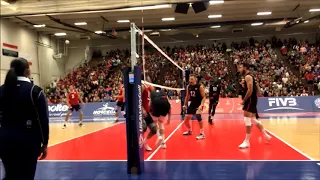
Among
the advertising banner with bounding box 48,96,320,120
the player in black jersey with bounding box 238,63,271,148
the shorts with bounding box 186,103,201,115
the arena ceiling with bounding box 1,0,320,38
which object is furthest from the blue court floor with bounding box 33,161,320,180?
the arena ceiling with bounding box 1,0,320,38

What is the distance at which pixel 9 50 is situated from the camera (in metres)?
21.6

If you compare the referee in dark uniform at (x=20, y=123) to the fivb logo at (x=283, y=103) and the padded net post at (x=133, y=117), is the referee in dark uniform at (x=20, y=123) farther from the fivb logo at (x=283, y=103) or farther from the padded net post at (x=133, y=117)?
the fivb logo at (x=283, y=103)

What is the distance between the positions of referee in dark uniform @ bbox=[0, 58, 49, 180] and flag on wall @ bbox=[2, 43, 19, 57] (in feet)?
67.8

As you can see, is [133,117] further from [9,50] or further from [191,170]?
[9,50]

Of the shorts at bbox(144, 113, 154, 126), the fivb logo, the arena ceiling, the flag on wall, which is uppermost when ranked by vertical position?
the arena ceiling

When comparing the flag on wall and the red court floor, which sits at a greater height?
the flag on wall

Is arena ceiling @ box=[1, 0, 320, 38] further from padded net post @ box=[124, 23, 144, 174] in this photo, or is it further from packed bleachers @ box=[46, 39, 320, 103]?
padded net post @ box=[124, 23, 144, 174]

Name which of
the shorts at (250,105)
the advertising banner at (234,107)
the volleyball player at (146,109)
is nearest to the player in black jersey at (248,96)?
the shorts at (250,105)

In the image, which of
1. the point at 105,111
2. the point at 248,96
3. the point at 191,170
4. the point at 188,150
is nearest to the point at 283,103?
the point at 105,111

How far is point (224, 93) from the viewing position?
2069 centimetres

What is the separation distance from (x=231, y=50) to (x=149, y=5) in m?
11.7

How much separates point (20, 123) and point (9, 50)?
70.2ft

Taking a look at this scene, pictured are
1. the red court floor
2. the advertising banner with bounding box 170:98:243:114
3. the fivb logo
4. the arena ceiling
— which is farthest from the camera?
the advertising banner with bounding box 170:98:243:114

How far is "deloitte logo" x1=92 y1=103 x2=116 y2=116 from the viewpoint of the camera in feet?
60.2
